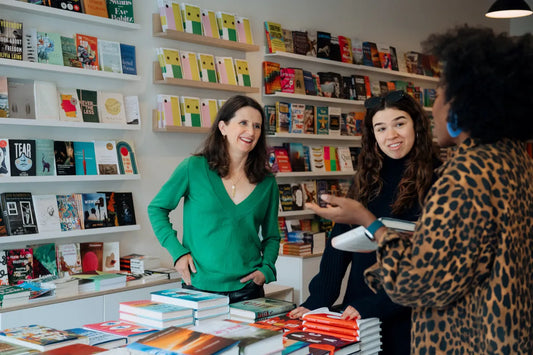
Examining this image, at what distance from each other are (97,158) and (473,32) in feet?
10.3

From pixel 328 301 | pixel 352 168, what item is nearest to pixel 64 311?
pixel 328 301

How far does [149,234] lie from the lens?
176 inches

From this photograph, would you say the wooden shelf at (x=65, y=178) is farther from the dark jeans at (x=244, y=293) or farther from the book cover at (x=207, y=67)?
the dark jeans at (x=244, y=293)

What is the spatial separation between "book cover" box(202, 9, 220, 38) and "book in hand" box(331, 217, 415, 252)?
3457 mm

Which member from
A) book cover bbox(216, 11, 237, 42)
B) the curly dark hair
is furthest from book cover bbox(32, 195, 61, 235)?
the curly dark hair

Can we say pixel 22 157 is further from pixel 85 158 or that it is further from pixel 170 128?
pixel 170 128

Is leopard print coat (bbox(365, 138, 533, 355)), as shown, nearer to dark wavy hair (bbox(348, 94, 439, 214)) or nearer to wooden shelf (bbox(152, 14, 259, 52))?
dark wavy hair (bbox(348, 94, 439, 214))

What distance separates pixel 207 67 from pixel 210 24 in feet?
1.10

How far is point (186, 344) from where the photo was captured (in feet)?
5.05

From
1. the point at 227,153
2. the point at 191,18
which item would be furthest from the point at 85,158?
the point at 227,153

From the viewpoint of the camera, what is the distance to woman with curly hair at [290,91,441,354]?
2.07 metres

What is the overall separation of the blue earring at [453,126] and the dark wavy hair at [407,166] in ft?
2.20

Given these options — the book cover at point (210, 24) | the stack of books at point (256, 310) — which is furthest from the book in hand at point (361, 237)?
the book cover at point (210, 24)

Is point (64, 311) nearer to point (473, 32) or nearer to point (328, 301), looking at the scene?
point (328, 301)
